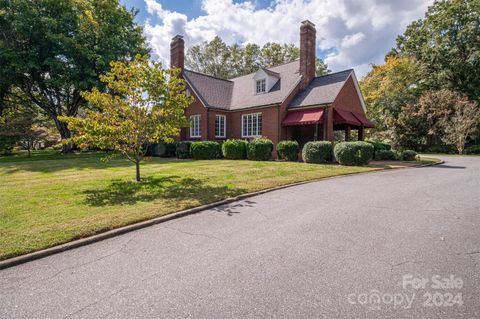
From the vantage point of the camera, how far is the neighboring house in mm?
19062

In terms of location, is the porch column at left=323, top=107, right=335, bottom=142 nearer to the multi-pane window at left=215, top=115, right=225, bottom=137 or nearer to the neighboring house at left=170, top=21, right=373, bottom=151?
the neighboring house at left=170, top=21, right=373, bottom=151

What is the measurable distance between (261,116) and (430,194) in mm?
14958

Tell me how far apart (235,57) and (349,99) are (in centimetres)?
3056

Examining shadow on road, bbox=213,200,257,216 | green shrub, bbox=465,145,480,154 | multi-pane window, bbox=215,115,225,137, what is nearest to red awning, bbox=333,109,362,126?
multi-pane window, bbox=215,115,225,137

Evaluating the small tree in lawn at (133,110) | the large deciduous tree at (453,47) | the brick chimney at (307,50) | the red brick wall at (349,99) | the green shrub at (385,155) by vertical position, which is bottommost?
the green shrub at (385,155)

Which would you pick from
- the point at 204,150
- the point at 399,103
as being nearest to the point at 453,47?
the point at 399,103

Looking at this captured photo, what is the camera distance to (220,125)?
77.2 feet

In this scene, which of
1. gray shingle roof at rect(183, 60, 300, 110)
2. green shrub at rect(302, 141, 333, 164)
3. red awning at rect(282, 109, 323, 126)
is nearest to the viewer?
green shrub at rect(302, 141, 333, 164)

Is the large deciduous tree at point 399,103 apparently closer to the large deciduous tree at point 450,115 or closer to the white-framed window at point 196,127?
the large deciduous tree at point 450,115

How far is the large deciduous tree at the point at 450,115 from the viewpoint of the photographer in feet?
86.7

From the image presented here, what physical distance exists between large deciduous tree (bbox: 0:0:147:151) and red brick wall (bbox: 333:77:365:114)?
20.9 m

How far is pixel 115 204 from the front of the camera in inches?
255

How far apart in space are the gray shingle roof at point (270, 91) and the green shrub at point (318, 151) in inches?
173

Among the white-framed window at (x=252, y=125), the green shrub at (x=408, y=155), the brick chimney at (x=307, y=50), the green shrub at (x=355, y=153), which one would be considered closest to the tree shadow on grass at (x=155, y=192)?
the green shrub at (x=355, y=153)
